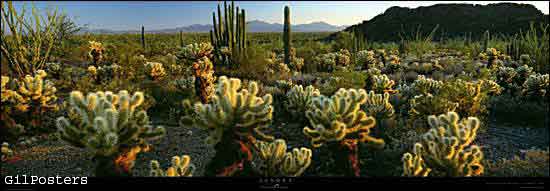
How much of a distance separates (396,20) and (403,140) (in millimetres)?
43285

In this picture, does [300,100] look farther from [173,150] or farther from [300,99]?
[173,150]

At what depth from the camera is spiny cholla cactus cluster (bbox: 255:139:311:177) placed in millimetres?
2693

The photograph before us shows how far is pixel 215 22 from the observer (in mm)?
8766

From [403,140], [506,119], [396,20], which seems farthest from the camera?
[396,20]

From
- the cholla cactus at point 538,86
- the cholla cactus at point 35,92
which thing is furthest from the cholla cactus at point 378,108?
the cholla cactus at point 35,92

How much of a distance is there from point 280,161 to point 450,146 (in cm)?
111

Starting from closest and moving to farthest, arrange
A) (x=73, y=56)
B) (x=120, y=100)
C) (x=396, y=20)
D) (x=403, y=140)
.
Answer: (x=120, y=100) < (x=403, y=140) < (x=73, y=56) < (x=396, y=20)

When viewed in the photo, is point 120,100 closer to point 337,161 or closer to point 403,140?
point 337,161

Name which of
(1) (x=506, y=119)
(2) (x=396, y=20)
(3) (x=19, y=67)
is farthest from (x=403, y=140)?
(2) (x=396, y=20)

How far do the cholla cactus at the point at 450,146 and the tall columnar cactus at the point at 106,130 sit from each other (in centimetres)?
186

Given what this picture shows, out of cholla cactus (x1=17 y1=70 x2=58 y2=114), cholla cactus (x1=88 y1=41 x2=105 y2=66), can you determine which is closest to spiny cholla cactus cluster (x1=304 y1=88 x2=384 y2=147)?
cholla cactus (x1=17 y1=70 x2=58 y2=114)

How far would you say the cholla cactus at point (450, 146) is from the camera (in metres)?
2.49

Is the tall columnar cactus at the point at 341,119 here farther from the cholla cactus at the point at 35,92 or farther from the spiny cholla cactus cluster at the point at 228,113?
the cholla cactus at the point at 35,92

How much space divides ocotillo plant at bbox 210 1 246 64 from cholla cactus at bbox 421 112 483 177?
6.41 meters
